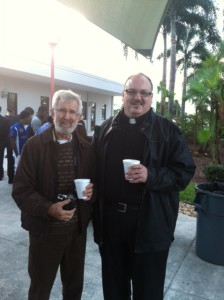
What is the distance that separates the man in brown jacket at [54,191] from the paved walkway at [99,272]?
965 millimetres

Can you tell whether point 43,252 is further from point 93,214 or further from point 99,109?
point 99,109

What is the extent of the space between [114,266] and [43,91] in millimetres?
20718

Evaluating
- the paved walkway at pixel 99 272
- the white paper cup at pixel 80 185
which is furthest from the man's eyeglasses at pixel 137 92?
the paved walkway at pixel 99 272

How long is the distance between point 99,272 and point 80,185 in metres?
1.91

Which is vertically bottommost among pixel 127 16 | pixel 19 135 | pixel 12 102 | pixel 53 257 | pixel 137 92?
pixel 53 257

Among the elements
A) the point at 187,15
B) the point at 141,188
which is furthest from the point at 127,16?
the point at 187,15

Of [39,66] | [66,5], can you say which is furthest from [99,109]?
[66,5]

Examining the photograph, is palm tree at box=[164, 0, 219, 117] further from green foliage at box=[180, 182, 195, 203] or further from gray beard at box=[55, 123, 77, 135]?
gray beard at box=[55, 123, 77, 135]

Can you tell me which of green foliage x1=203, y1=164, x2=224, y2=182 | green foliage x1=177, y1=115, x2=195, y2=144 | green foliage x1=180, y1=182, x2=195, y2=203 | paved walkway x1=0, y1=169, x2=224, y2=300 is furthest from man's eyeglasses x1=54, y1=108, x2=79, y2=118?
green foliage x1=177, y1=115, x2=195, y2=144

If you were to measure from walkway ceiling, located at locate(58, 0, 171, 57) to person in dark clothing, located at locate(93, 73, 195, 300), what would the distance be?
86cm

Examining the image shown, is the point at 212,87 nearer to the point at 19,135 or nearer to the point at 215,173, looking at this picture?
the point at 215,173

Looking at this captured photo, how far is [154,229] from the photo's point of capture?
2400 millimetres

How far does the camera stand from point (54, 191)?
2379mm

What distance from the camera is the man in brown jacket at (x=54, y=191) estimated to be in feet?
7.57
